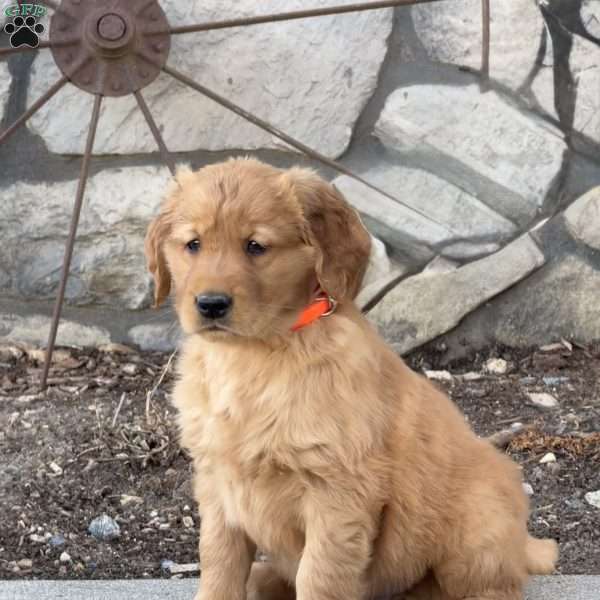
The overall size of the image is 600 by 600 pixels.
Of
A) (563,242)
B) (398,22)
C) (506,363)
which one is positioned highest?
(398,22)

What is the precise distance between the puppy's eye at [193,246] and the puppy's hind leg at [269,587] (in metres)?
1.00

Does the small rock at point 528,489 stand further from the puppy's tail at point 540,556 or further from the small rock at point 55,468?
the small rock at point 55,468

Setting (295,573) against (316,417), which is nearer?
(316,417)

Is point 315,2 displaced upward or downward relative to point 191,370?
upward

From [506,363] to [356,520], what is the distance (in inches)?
92.0

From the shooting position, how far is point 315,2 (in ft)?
15.3

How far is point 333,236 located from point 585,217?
2399 millimetres

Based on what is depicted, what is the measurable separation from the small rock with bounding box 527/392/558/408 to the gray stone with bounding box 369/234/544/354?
0.49 meters

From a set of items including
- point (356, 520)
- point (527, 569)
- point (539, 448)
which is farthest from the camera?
point (539, 448)

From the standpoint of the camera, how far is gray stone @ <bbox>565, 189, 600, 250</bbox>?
4.83m

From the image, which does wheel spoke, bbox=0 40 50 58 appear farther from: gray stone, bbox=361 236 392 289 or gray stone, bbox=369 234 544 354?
gray stone, bbox=369 234 544 354

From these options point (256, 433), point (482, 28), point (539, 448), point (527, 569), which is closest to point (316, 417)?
point (256, 433)

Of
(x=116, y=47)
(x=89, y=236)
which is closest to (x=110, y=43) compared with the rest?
(x=116, y=47)

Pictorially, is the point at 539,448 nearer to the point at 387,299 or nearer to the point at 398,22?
the point at 387,299
